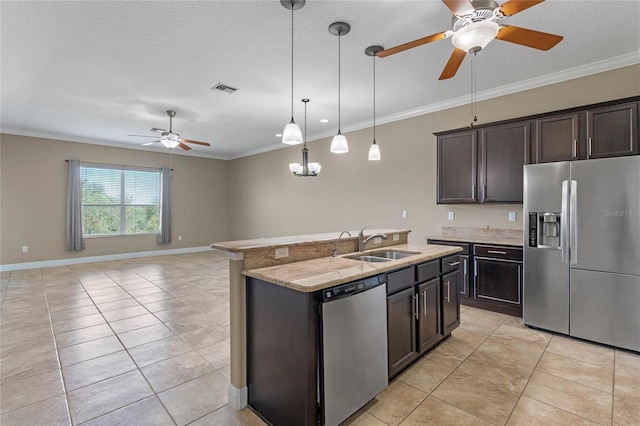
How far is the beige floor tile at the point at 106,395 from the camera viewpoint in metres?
2.03

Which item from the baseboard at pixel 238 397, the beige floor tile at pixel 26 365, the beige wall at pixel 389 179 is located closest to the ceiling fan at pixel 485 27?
the beige wall at pixel 389 179

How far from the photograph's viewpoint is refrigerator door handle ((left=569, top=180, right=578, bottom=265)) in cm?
304

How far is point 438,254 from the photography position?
2840mm

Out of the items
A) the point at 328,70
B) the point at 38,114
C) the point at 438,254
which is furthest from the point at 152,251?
the point at 438,254

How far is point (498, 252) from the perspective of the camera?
Answer: 3.73 m

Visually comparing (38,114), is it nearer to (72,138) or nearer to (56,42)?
(72,138)

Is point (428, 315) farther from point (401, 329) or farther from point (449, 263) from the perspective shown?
point (449, 263)

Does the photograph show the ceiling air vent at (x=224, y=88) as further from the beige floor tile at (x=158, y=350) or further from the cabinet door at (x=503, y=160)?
the cabinet door at (x=503, y=160)

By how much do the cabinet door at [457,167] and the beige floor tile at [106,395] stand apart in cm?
409

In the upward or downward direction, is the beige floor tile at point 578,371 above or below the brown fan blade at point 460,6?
below

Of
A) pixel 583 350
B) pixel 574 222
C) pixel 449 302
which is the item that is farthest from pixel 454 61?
pixel 583 350

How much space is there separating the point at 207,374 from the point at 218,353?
0.36m

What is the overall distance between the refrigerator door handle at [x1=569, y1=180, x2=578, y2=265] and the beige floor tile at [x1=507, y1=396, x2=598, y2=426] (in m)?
1.66

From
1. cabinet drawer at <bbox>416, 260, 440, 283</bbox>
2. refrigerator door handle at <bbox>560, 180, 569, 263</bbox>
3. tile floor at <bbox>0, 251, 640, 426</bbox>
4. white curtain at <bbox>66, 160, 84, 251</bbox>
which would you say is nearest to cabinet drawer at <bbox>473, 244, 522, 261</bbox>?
refrigerator door handle at <bbox>560, 180, 569, 263</bbox>
